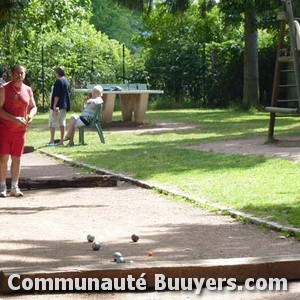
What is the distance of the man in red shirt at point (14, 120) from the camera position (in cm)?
1466

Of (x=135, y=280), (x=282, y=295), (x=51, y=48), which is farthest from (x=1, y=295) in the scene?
(x=51, y=48)

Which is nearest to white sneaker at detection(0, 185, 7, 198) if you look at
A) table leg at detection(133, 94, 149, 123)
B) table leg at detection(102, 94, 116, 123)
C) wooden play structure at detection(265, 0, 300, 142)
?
wooden play structure at detection(265, 0, 300, 142)

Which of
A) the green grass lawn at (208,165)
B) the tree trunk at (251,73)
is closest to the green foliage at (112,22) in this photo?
the tree trunk at (251,73)

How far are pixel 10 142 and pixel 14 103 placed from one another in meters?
0.57

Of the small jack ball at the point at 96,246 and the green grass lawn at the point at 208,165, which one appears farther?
the green grass lawn at the point at 208,165

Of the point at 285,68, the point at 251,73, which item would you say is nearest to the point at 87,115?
the point at 285,68

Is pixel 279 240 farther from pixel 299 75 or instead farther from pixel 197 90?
pixel 197 90

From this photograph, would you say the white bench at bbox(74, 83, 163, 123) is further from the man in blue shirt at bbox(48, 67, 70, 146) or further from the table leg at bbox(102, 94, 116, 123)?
the man in blue shirt at bbox(48, 67, 70, 146)

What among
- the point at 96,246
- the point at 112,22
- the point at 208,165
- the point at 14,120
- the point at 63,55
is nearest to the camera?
the point at 96,246

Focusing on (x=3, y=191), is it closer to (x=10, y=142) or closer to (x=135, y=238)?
(x=10, y=142)

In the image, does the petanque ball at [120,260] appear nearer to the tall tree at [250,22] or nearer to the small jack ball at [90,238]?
the small jack ball at [90,238]

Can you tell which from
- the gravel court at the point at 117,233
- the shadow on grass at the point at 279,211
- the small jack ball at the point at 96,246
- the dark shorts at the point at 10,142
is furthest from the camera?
the dark shorts at the point at 10,142

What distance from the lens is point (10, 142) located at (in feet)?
49.0

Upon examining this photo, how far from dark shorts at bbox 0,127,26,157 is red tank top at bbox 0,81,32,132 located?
8 centimetres
